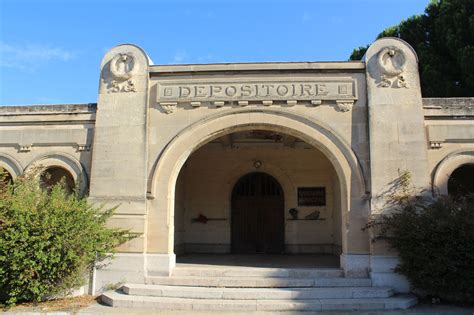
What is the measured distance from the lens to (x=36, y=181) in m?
9.54

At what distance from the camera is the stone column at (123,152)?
30.0ft

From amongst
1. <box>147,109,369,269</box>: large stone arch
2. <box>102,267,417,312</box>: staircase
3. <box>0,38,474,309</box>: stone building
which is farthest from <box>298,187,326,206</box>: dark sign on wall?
<box>102,267,417,312</box>: staircase

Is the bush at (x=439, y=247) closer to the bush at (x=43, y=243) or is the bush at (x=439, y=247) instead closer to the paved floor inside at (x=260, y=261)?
the paved floor inside at (x=260, y=261)

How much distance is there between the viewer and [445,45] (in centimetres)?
1608

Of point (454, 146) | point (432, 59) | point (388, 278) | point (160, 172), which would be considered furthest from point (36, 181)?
point (432, 59)

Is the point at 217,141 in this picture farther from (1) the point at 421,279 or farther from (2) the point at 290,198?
(1) the point at 421,279

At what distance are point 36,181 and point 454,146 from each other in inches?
385

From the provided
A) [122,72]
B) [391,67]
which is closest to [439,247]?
[391,67]

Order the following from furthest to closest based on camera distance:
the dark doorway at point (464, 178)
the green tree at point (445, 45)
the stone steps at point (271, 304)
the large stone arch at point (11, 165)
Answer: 1. the green tree at point (445, 45)
2. the dark doorway at point (464, 178)
3. the large stone arch at point (11, 165)
4. the stone steps at point (271, 304)

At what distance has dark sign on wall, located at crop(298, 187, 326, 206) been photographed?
508 inches

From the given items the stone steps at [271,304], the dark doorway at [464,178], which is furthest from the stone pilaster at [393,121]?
the dark doorway at [464,178]

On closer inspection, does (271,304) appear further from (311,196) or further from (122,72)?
(122,72)

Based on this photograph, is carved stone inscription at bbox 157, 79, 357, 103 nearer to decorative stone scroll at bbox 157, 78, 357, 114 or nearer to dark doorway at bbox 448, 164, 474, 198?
decorative stone scroll at bbox 157, 78, 357, 114

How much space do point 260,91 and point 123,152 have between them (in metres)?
3.55
